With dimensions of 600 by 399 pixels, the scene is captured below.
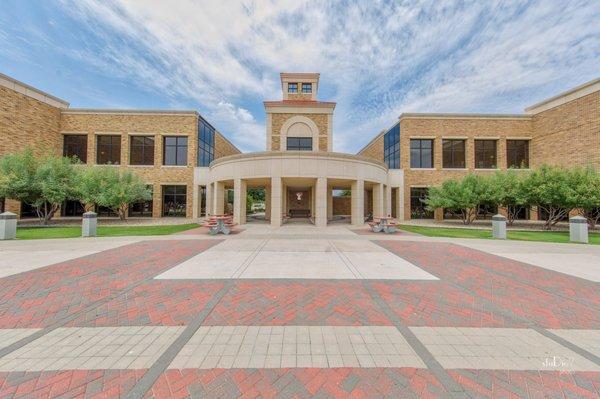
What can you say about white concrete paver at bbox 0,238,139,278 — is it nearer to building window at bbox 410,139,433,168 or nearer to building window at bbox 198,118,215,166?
building window at bbox 198,118,215,166

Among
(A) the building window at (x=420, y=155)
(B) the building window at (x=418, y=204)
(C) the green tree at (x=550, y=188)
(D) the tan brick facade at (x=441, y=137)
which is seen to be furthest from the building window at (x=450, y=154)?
(C) the green tree at (x=550, y=188)

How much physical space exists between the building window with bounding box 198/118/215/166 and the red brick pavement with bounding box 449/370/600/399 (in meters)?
27.8

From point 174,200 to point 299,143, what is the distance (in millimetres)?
14973

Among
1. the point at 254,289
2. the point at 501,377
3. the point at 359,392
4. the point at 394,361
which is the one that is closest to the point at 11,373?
the point at 254,289

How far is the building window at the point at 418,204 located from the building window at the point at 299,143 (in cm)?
1246

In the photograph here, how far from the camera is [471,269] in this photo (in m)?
6.62

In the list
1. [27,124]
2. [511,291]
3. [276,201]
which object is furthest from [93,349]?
[27,124]

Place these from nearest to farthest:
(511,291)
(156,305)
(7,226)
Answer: (156,305), (511,291), (7,226)

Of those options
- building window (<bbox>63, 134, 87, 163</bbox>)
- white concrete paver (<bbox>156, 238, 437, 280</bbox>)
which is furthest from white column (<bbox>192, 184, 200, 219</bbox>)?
white concrete paver (<bbox>156, 238, 437, 280</bbox>)

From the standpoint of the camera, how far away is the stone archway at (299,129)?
25.0 m

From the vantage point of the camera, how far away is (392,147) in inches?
1104

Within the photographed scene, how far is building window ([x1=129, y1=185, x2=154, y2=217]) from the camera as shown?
24.2 m

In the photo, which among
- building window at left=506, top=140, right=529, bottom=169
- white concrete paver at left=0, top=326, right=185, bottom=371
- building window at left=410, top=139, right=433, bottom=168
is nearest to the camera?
white concrete paver at left=0, top=326, right=185, bottom=371

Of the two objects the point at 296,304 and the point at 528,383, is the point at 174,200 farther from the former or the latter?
the point at 528,383
